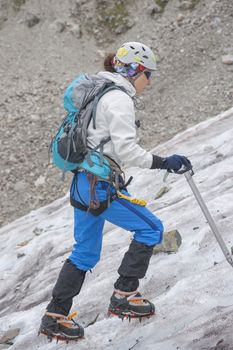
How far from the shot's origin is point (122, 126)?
627 cm

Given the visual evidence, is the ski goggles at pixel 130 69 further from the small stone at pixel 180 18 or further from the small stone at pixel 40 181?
the small stone at pixel 180 18

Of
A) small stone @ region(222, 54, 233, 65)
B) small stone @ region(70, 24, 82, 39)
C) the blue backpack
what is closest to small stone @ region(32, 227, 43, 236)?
the blue backpack

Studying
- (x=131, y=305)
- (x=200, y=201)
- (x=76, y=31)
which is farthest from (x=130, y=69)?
(x=76, y=31)

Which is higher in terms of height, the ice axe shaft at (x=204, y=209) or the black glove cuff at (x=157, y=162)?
the black glove cuff at (x=157, y=162)

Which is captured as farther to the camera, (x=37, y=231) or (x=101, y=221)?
(x=37, y=231)

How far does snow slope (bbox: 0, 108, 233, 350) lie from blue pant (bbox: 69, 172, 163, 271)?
980mm

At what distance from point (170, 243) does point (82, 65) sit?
17969 mm

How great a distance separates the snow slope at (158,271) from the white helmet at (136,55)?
9.23 feet

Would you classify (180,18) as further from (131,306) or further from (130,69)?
(131,306)

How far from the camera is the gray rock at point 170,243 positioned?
8.90 meters

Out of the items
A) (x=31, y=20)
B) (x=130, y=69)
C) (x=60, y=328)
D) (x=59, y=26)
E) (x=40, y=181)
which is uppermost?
(x=130, y=69)

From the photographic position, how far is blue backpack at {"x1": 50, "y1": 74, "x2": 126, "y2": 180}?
6.62 metres

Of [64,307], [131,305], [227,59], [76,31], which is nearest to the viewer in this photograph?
[131,305]

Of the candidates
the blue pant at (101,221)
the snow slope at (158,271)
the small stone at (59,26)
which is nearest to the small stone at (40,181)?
the snow slope at (158,271)
